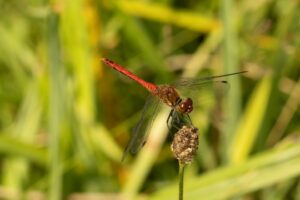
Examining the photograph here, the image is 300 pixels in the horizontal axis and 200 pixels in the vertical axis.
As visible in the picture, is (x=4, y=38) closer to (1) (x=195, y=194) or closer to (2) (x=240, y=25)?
(2) (x=240, y=25)

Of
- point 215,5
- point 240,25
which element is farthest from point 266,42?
point 215,5

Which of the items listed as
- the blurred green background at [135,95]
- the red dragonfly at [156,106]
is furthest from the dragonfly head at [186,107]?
the blurred green background at [135,95]

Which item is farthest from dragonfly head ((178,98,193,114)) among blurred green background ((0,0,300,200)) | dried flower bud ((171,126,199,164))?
blurred green background ((0,0,300,200))

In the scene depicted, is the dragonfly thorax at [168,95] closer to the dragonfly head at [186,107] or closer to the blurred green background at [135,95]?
the dragonfly head at [186,107]

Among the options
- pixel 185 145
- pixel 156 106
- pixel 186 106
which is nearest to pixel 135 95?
pixel 156 106

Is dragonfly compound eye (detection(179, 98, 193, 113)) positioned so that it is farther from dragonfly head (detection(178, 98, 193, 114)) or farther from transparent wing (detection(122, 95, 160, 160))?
transparent wing (detection(122, 95, 160, 160))

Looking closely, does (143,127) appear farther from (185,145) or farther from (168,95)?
(185,145)
